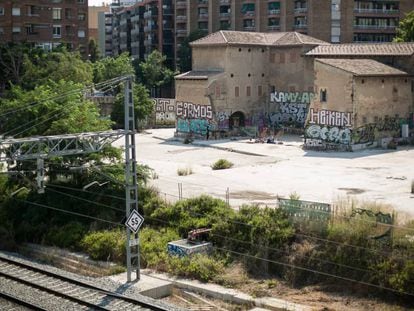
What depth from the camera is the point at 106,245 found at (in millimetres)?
27266

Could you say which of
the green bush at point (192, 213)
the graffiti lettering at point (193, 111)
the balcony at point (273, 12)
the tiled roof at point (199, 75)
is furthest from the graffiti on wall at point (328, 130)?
the balcony at point (273, 12)

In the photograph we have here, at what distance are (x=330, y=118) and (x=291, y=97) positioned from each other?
36.0 ft

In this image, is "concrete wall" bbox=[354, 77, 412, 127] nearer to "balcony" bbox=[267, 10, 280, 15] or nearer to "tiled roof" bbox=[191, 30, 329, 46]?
"tiled roof" bbox=[191, 30, 329, 46]

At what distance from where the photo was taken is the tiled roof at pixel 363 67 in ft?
159

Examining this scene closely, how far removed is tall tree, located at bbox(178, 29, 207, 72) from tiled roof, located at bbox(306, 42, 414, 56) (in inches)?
1438

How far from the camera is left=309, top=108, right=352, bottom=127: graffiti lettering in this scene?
48.6 m

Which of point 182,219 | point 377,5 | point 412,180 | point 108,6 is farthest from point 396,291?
point 108,6

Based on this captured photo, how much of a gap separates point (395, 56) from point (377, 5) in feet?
116

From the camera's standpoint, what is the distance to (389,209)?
27.7 metres

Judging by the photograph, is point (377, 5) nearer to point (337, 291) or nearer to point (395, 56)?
point (395, 56)

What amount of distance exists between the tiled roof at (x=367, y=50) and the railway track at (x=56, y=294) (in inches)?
1406

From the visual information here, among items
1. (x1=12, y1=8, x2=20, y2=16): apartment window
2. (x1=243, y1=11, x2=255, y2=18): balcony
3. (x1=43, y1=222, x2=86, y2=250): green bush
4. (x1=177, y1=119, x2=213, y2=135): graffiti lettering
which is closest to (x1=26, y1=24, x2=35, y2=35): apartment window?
(x1=12, y1=8, x2=20, y2=16): apartment window

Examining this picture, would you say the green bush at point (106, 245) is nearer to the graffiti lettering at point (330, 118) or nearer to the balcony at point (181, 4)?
the graffiti lettering at point (330, 118)

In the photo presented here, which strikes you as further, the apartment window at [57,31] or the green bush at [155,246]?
the apartment window at [57,31]
